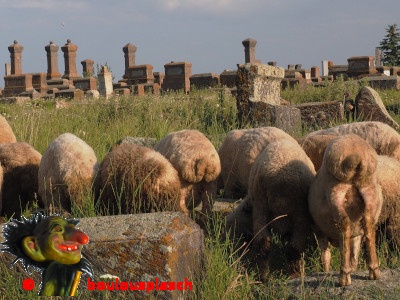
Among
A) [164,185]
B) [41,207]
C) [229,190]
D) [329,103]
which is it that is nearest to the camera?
[164,185]

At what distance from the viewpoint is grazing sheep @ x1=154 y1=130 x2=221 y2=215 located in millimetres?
5809

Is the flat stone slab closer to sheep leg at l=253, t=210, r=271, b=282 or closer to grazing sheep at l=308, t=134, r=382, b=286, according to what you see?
sheep leg at l=253, t=210, r=271, b=282

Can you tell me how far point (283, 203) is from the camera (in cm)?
506

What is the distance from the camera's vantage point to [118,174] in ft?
18.1

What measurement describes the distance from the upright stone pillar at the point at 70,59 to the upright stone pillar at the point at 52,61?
420 millimetres

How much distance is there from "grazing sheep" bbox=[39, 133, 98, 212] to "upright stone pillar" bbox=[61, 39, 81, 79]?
90.1 ft

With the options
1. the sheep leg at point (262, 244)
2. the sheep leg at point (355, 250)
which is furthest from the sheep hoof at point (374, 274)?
the sheep leg at point (262, 244)

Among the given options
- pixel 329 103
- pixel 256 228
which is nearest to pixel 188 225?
pixel 256 228

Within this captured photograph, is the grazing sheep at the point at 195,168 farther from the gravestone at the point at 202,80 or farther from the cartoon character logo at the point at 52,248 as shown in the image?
the gravestone at the point at 202,80

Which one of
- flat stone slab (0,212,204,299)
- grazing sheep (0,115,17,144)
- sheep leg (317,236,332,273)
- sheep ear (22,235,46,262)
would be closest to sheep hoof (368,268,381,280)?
sheep leg (317,236,332,273)

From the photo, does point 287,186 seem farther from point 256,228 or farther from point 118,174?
point 118,174

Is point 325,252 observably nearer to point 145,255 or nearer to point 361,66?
point 145,255

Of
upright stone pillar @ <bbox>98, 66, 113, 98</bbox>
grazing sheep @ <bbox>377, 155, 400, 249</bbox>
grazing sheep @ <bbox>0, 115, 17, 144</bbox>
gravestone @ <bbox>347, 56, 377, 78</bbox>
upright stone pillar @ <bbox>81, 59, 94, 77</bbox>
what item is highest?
upright stone pillar @ <bbox>81, 59, 94, 77</bbox>

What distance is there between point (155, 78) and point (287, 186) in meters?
26.3
